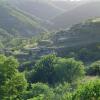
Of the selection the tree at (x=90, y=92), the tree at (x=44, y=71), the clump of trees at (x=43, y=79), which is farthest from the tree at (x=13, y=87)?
the tree at (x=90, y=92)

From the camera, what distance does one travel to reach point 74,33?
200m

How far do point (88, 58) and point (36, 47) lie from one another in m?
32.2

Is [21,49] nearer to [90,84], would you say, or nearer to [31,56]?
[31,56]

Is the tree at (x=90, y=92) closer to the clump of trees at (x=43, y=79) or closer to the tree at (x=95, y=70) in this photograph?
the clump of trees at (x=43, y=79)

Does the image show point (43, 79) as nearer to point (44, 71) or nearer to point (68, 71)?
point (44, 71)

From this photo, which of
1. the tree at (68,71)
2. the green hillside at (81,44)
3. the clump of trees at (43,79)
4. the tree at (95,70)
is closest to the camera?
the clump of trees at (43,79)

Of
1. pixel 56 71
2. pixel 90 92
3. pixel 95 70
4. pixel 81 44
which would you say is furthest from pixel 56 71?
pixel 81 44

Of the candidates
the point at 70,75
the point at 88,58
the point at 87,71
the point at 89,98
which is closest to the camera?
the point at 89,98

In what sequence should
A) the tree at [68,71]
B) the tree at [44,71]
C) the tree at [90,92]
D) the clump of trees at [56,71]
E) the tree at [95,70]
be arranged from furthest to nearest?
the tree at [95,70]
the tree at [44,71]
the clump of trees at [56,71]
the tree at [68,71]
the tree at [90,92]

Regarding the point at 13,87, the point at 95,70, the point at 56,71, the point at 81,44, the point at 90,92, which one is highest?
the point at 81,44

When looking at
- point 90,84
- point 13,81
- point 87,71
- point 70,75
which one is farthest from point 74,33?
point 90,84

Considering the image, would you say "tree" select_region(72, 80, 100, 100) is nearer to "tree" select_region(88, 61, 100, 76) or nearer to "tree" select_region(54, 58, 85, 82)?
"tree" select_region(54, 58, 85, 82)

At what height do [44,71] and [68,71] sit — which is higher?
[68,71]

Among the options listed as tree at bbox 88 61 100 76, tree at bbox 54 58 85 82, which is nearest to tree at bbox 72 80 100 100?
tree at bbox 54 58 85 82
